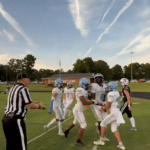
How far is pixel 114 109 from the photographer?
557 centimetres

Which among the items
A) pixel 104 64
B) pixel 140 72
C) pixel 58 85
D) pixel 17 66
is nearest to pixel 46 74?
pixel 17 66

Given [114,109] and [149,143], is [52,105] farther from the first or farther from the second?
[149,143]

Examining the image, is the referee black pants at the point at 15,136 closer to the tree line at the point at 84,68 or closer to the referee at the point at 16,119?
the referee at the point at 16,119

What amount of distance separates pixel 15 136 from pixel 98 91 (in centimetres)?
337

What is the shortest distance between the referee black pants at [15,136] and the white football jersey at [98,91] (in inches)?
122

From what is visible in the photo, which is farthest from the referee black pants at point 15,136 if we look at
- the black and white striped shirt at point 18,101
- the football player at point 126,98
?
the football player at point 126,98

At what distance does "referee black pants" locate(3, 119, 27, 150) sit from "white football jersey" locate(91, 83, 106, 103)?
10.2ft

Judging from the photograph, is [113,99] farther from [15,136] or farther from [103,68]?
[103,68]

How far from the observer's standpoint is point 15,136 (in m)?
3.59

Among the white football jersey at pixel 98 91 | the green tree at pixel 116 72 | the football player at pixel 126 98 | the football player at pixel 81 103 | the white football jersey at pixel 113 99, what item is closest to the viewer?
the white football jersey at pixel 113 99

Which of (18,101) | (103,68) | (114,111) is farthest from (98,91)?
(103,68)

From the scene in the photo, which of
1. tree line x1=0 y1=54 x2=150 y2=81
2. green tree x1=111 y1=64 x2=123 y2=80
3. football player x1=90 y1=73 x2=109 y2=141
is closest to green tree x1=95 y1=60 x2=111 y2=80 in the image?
tree line x1=0 y1=54 x2=150 y2=81

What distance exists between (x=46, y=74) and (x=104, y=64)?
54105 millimetres

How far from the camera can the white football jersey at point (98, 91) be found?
20.0 ft
